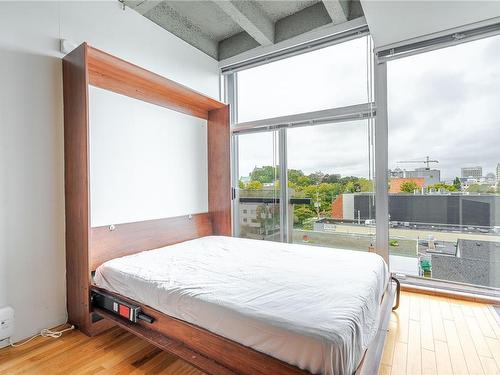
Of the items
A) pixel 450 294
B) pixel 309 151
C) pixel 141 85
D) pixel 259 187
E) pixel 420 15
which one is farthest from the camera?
pixel 259 187

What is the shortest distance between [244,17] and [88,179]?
2.33 m

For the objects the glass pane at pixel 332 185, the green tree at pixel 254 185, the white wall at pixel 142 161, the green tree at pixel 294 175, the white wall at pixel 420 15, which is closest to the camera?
the white wall at pixel 420 15

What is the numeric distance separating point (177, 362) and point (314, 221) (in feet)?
7.11

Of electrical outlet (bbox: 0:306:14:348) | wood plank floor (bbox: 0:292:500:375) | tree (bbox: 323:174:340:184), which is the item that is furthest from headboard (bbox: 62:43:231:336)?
tree (bbox: 323:174:340:184)

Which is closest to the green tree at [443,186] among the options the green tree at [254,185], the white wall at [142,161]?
the green tree at [254,185]

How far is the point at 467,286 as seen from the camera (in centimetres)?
267

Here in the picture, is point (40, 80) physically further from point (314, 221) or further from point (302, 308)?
point (314, 221)

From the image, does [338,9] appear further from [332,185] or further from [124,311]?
[124,311]

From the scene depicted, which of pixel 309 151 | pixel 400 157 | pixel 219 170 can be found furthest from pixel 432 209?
pixel 219 170

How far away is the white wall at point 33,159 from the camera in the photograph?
A: 1.92 meters

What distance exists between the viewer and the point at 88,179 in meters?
2.01

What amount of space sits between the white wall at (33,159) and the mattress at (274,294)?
0.46 metres

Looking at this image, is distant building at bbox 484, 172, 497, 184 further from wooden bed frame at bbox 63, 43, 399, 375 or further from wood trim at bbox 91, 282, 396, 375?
wood trim at bbox 91, 282, 396, 375

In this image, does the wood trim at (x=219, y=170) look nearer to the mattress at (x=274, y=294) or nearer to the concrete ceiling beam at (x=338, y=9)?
the mattress at (x=274, y=294)
